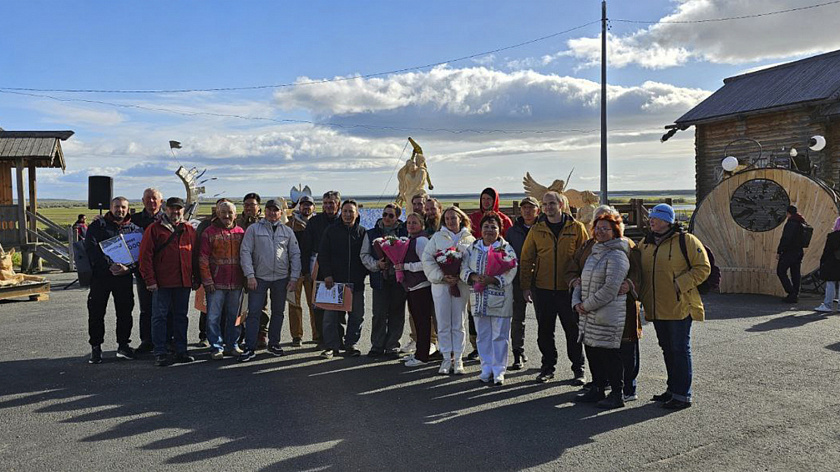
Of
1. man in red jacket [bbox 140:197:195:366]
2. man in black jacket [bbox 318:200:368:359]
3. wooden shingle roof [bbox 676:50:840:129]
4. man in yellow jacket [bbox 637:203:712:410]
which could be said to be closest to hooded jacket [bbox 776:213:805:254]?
man in yellow jacket [bbox 637:203:712:410]

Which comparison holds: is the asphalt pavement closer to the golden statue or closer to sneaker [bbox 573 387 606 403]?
sneaker [bbox 573 387 606 403]

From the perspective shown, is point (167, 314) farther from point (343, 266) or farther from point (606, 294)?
point (606, 294)

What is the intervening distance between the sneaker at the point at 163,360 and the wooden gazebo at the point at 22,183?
44.0ft

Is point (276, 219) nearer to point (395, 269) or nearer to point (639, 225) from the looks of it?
point (395, 269)

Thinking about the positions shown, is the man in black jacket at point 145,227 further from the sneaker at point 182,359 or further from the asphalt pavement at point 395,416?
the sneaker at point 182,359

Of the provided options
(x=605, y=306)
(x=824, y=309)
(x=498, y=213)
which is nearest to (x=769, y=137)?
(x=824, y=309)

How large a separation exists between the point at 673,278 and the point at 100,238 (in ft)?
20.3

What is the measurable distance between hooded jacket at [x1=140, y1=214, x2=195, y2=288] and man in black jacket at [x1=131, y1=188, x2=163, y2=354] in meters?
0.24

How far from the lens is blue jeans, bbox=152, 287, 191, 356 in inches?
301

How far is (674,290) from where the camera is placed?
18.8ft

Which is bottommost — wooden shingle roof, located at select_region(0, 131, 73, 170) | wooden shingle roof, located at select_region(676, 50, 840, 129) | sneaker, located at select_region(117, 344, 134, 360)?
sneaker, located at select_region(117, 344, 134, 360)

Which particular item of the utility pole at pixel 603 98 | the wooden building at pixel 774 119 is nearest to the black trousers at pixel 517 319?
the wooden building at pixel 774 119

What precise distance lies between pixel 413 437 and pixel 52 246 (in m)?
18.6

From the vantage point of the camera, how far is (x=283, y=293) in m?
8.04
